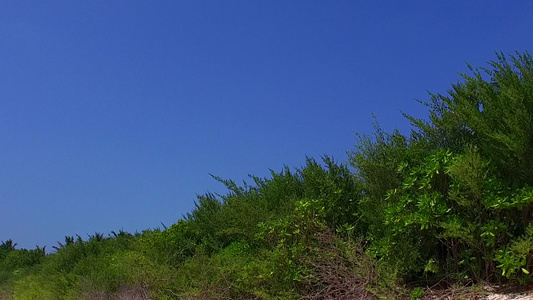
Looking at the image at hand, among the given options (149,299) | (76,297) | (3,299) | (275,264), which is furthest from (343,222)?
(3,299)

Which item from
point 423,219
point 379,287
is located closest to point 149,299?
point 379,287

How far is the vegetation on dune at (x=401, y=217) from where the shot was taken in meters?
6.07

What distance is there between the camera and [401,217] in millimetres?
6297

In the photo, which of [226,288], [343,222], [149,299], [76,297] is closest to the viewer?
[343,222]

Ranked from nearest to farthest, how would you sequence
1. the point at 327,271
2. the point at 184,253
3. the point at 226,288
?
the point at 327,271
the point at 226,288
the point at 184,253

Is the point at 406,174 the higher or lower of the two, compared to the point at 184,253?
lower

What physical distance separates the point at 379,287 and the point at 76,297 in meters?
7.62

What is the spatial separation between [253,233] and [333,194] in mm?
1760

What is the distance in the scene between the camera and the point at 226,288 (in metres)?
8.51

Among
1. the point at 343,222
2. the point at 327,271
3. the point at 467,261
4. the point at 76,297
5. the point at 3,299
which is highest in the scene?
the point at 3,299

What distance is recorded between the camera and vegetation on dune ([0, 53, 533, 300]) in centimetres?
607

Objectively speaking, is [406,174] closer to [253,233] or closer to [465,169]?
[465,169]

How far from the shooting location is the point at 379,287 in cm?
663

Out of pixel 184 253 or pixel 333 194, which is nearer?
pixel 333 194
